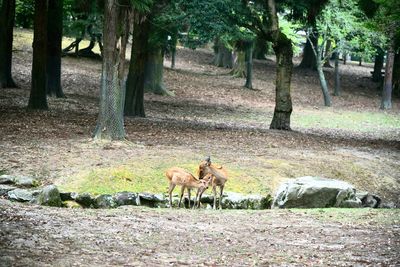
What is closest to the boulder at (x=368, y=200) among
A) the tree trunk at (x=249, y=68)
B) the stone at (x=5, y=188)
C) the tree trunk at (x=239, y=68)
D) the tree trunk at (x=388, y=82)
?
the stone at (x=5, y=188)

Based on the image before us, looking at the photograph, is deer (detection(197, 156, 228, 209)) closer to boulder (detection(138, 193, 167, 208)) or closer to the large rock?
boulder (detection(138, 193, 167, 208))

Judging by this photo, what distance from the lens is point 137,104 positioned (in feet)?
78.7

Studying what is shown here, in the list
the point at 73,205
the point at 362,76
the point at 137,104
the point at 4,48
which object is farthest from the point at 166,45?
the point at 362,76

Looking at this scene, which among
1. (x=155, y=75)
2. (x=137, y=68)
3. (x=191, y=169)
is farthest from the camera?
(x=155, y=75)

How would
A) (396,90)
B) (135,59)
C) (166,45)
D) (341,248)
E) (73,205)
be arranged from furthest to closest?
1. (396,90)
2. (166,45)
3. (135,59)
4. (73,205)
5. (341,248)

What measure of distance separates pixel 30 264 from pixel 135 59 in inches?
629

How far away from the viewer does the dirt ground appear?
8148 millimetres

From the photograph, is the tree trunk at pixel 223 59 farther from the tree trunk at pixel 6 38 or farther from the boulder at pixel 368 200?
the boulder at pixel 368 200

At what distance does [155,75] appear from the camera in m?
32.8

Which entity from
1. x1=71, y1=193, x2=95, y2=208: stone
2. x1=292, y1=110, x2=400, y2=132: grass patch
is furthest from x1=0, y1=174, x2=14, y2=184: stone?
x1=292, y1=110, x2=400, y2=132: grass patch

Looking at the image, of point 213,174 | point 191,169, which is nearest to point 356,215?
point 213,174

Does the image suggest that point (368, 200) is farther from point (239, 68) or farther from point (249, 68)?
point (239, 68)

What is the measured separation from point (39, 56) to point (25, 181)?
28.9ft

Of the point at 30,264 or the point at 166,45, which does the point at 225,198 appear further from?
the point at 166,45
